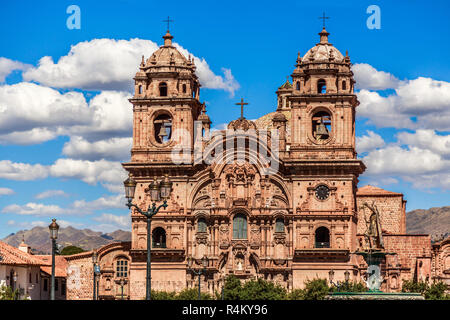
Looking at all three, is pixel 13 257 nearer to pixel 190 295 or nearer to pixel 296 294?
pixel 190 295

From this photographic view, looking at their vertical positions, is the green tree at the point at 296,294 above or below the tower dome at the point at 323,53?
below

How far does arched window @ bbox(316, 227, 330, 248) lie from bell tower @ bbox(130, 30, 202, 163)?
39.5 ft

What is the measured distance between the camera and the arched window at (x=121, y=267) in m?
84.0

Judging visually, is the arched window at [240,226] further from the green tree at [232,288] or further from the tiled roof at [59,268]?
the tiled roof at [59,268]

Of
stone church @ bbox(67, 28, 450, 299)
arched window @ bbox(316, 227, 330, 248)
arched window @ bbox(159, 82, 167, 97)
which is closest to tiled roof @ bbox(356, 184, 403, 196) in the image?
stone church @ bbox(67, 28, 450, 299)

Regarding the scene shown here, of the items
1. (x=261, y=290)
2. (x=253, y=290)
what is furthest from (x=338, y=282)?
(x=253, y=290)

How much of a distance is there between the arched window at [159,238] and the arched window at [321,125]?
46.2ft

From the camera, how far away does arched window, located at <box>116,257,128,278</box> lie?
84.0 metres

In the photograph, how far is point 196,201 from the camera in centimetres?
8238

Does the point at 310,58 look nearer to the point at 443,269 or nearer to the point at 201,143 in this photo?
the point at 201,143

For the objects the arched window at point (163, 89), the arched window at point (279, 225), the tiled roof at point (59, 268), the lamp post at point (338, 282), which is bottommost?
the lamp post at point (338, 282)

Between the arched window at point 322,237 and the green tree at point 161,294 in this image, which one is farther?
the arched window at point 322,237

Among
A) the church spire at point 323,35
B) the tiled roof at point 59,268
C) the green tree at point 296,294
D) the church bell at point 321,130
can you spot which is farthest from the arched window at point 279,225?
the tiled roof at point 59,268
